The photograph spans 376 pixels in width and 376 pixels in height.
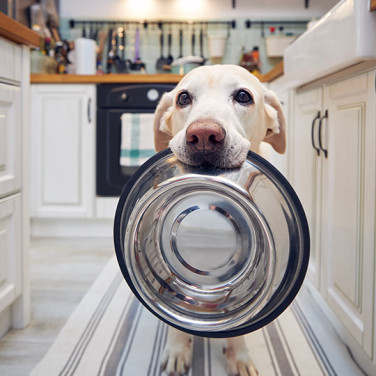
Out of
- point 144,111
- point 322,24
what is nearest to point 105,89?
point 144,111

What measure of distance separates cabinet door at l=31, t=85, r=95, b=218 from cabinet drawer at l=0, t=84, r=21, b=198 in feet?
4.78

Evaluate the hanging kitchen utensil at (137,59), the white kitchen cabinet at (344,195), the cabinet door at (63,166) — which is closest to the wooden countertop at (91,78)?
the cabinet door at (63,166)

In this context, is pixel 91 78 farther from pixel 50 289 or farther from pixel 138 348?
pixel 138 348

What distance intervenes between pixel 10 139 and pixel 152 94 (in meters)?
1.55

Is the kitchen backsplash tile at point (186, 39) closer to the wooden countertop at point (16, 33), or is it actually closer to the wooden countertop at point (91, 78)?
the wooden countertop at point (91, 78)

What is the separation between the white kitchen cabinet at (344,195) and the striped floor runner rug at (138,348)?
156mm

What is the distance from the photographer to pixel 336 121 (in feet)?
4.39

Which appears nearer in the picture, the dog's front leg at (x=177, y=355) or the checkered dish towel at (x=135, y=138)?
the dog's front leg at (x=177, y=355)

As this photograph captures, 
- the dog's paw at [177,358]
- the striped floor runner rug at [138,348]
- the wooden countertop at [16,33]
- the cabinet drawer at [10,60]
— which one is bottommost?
the striped floor runner rug at [138,348]

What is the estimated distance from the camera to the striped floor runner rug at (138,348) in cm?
113

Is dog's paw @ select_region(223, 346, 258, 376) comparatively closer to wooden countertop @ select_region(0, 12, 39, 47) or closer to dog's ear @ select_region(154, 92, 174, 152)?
dog's ear @ select_region(154, 92, 174, 152)

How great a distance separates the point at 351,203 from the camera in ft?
3.93

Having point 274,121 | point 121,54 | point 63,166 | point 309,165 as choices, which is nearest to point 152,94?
point 63,166

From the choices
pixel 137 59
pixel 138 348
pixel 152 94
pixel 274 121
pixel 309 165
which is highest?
pixel 137 59
